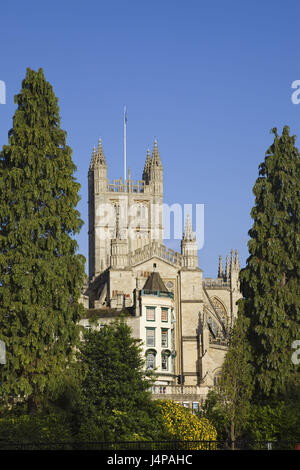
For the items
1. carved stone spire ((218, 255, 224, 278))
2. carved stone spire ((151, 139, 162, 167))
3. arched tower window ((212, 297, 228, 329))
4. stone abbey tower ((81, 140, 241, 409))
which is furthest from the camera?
carved stone spire ((151, 139, 162, 167))

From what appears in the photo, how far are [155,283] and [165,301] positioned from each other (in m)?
2.82

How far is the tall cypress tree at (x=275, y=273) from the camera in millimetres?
54719

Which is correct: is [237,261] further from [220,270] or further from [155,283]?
[155,283]

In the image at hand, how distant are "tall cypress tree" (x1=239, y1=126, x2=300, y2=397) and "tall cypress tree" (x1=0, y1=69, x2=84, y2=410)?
11.0m

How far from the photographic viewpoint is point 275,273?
56250 mm

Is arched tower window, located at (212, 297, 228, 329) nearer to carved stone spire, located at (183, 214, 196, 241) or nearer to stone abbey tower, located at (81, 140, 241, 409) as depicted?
stone abbey tower, located at (81, 140, 241, 409)

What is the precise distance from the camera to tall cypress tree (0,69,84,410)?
158 feet

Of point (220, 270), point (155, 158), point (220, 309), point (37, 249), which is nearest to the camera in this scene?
point (37, 249)

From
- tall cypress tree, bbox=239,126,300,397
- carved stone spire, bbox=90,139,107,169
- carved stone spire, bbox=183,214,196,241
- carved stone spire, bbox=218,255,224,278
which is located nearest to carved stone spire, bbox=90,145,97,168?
carved stone spire, bbox=90,139,107,169

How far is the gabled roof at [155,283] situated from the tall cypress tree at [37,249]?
32.1 m

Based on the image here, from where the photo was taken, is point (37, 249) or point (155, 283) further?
point (155, 283)

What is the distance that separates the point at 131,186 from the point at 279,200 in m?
74.5

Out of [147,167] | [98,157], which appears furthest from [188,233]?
[147,167]
